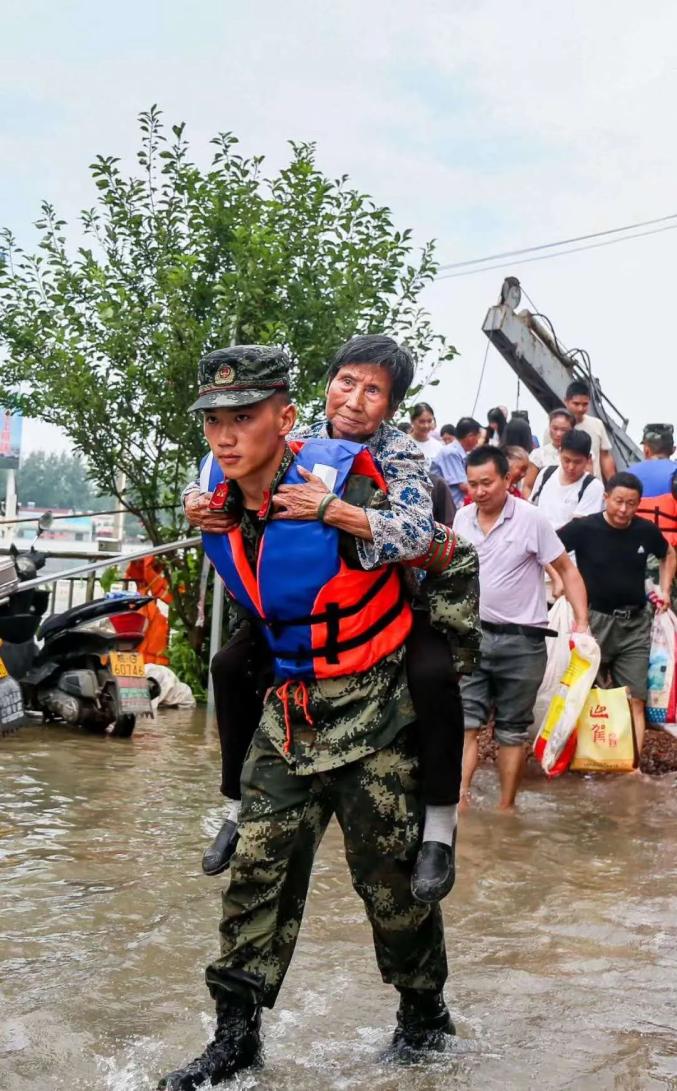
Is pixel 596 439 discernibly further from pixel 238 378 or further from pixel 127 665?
pixel 238 378

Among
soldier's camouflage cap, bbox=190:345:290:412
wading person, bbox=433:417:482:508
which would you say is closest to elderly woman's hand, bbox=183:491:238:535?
soldier's camouflage cap, bbox=190:345:290:412

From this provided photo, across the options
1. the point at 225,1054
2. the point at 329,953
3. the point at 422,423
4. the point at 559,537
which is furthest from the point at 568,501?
the point at 225,1054

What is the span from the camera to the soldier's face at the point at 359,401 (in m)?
3.97

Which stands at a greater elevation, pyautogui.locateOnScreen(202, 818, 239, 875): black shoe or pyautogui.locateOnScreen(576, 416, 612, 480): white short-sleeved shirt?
pyautogui.locateOnScreen(576, 416, 612, 480): white short-sleeved shirt

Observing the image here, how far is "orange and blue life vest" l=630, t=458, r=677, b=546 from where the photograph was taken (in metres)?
9.64

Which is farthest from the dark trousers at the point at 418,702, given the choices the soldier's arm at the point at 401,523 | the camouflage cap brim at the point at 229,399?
the camouflage cap brim at the point at 229,399

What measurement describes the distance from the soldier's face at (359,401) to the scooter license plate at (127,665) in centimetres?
505

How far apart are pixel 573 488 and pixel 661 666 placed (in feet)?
5.60

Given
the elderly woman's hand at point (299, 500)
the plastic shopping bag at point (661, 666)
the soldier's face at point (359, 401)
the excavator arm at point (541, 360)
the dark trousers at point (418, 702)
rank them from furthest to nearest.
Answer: the excavator arm at point (541, 360) < the plastic shopping bag at point (661, 666) < the soldier's face at point (359, 401) < the dark trousers at point (418, 702) < the elderly woman's hand at point (299, 500)

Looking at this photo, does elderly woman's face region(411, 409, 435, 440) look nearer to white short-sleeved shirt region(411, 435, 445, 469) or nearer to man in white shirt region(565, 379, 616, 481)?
white short-sleeved shirt region(411, 435, 445, 469)

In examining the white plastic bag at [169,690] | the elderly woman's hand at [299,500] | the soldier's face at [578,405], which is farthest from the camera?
the soldier's face at [578,405]

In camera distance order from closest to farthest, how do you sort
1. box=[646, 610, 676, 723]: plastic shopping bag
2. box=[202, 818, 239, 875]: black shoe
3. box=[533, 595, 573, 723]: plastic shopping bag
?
box=[202, 818, 239, 875]: black shoe
box=[533, 595, 573, 723]: plastic shopping bag
box=[646, 610, 676, 723]: plastic shopping bag

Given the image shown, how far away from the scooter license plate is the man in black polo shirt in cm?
303

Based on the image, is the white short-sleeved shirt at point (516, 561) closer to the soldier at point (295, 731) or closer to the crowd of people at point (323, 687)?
the crowd of people at point (323, 687)
